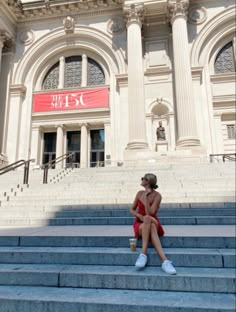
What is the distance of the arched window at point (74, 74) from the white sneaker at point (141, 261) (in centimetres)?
1727

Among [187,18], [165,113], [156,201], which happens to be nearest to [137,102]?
[165,113]

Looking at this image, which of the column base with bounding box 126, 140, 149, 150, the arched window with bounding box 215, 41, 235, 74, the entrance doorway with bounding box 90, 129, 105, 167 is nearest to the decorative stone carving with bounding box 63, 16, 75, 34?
the entrance doorway with bounding box 90, 129, 105, 167

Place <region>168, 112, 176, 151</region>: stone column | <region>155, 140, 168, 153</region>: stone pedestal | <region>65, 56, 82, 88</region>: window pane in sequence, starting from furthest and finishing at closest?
<region>65, 56, 82, 88</region>: window pane, <region>168, 112, 176, 151</region>: stone column, <region>155, 140, 168, 153</region>: stone pedestal

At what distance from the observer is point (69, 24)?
19578mm

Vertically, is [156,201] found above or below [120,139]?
below

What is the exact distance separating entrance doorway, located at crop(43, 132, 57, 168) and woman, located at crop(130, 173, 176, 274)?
630 inches

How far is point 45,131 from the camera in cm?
1967

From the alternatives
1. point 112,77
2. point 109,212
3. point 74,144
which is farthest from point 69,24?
point 109,212

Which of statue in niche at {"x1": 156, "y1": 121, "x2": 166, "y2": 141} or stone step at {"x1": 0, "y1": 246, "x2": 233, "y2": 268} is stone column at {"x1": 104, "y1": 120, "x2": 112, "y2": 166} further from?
stone step at {"x1": 0, "y1": 246, "x2": 233, "y2": 268}

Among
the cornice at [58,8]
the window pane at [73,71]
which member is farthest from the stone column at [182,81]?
the window pane at [73,71]

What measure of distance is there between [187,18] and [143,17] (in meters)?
3.25

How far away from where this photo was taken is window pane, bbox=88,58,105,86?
19438 mm

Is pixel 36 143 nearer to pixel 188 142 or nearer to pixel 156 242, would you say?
pixel 188 142

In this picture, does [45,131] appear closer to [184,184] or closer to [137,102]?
[137,102]
